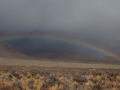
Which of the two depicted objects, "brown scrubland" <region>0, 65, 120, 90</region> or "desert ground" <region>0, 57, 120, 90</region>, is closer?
"brown scrubland" <region>0, 65, 120, 90</region>

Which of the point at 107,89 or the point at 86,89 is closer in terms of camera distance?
the point at 86,89

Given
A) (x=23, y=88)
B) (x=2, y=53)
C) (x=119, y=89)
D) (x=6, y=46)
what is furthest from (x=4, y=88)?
(x=6, y=46)

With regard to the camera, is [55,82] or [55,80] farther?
[55,80]

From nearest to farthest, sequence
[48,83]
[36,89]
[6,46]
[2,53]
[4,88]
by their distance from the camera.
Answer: [4,88]
[36,89]
[48,83]
[2,53]
[6,46]

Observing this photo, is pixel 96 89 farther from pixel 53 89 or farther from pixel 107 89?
pixel 53 89

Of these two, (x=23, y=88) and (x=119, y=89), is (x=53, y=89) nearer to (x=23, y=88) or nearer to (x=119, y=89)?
(x=23, y=88)

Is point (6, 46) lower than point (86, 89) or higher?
higher

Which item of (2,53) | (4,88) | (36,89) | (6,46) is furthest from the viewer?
(6,46)

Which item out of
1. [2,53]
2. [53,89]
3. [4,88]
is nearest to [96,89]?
[53,89]

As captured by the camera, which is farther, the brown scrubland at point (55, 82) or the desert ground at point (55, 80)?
the desert ground at point (55, 80)
